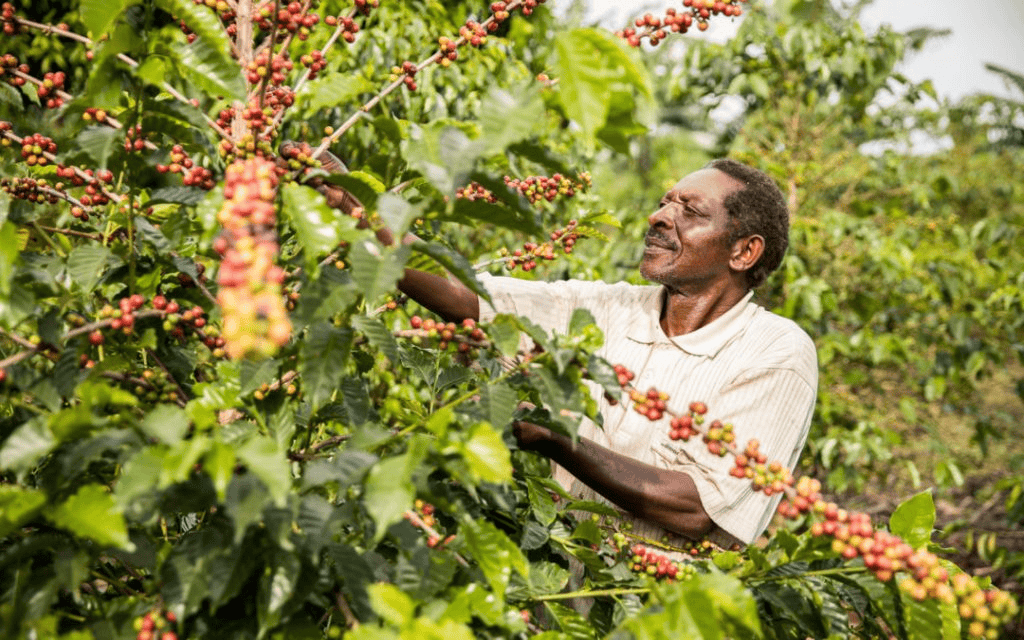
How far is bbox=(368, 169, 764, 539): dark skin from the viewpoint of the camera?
5.48ft

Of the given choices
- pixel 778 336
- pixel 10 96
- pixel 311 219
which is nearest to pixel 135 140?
pixel 311 219

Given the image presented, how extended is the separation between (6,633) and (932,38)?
36.4 feet

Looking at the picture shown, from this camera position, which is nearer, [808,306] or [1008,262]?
[808,306]

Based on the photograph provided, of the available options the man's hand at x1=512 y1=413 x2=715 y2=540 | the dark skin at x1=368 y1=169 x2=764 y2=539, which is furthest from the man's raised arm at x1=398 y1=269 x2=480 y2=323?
the man's hand at x1=512 y1=413 x2=715 y2=540

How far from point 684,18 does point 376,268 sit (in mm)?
734

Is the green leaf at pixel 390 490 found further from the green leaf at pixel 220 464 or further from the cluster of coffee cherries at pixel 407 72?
the cluster of coffee cherries at pixel 407 72

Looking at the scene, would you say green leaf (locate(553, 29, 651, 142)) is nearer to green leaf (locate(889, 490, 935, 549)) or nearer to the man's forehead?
green leaf (locate(889, 490, 935, 549))

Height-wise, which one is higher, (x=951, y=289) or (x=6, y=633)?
(x=951, y=289)

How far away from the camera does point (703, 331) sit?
6.58ft

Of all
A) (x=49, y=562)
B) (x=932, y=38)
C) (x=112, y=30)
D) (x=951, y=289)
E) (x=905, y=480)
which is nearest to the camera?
(x=112, y=30)

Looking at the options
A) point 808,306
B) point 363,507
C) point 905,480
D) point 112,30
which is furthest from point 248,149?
point 905,480

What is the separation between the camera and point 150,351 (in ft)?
4.39

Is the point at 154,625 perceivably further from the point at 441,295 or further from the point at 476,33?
the point at 476,33

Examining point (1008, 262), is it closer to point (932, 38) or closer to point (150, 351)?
point (150, 351)
